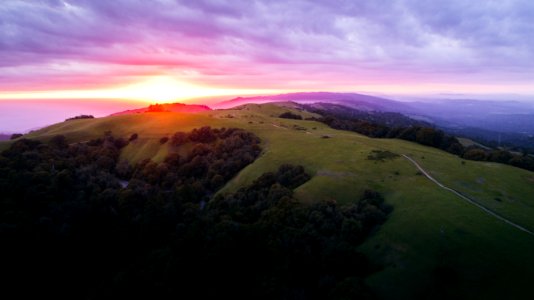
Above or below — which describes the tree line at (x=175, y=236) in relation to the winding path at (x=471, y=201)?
below

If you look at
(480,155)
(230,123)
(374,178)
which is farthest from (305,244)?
(230,123)

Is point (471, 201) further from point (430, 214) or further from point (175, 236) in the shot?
point (175, 236)

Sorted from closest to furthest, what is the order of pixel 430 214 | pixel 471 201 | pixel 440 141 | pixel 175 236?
1. pixel 430 214
2. pixel 471 201
3. pixel 175 236
4. pixel 440 141

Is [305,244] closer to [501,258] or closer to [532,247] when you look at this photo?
[501,258]

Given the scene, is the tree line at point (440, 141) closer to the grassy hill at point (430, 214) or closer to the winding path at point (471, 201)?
the grassy hill at point (430, 214)

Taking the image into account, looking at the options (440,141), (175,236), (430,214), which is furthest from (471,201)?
(440,141)

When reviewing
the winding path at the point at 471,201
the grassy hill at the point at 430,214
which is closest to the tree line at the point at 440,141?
the grassy hill at the point at 430,214

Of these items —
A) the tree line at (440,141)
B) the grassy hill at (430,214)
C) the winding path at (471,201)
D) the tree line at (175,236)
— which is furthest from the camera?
the tree line at (440,141)

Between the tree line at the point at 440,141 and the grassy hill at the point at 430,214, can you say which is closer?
the grassy hill at the point at 430,214
